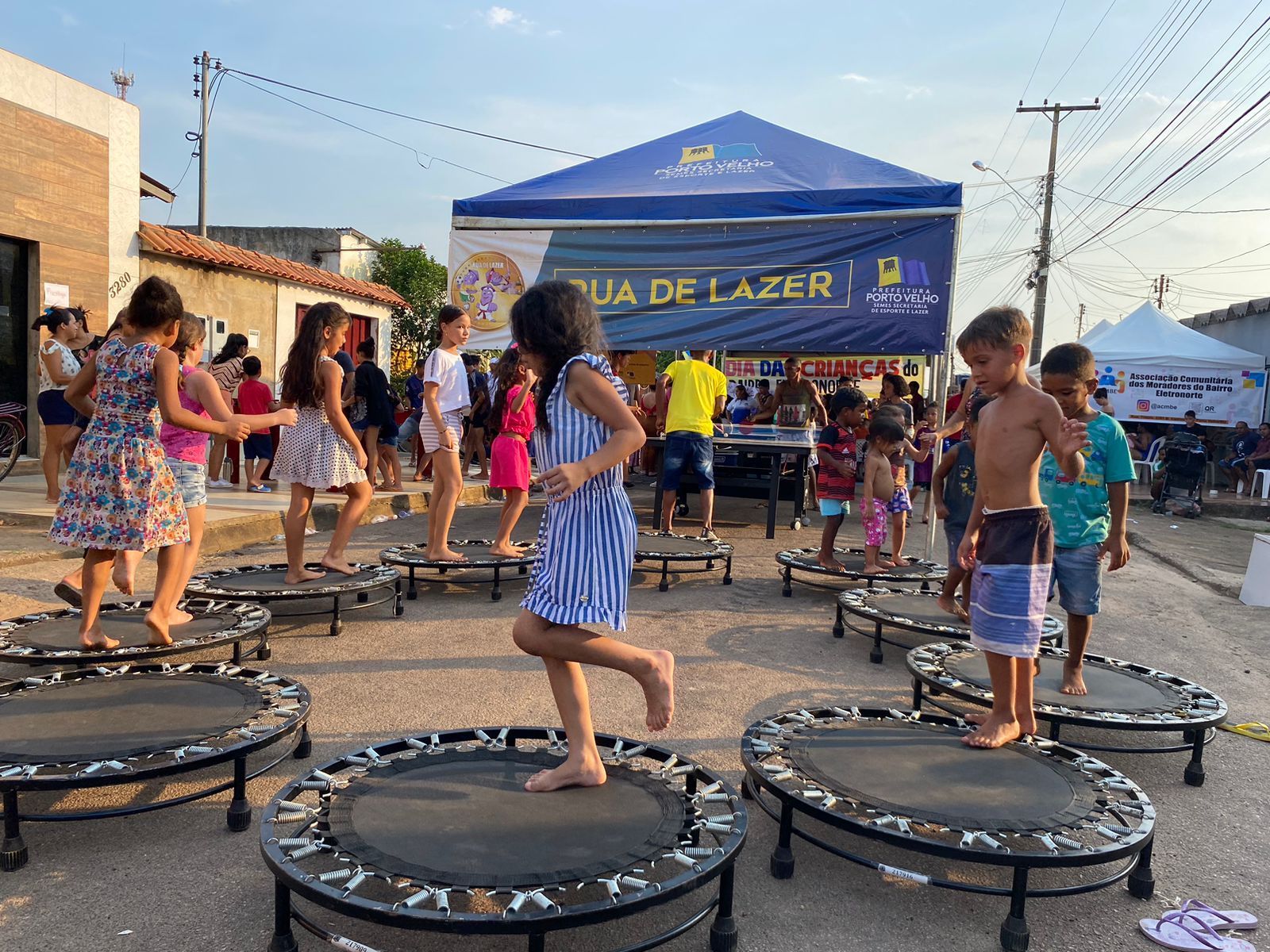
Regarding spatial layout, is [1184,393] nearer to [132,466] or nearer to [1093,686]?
[1093,686]

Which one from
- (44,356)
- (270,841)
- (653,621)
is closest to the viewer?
(270,841)

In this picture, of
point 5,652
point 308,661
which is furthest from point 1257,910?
point 5,652

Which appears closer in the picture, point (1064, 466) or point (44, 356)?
point (1064, 466)

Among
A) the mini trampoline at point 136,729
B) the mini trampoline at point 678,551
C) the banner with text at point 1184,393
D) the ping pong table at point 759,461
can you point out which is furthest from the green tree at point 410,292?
the mini trampoline at point 136,729

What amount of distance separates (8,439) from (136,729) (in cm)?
858

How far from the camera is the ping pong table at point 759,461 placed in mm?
8430

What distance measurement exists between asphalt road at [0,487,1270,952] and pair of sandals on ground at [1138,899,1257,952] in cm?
5

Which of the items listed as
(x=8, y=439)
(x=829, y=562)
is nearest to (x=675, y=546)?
(x=829, y=562)

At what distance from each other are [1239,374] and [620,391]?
18779mm

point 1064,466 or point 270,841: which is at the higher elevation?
point 1064,466

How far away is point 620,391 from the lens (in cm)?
261

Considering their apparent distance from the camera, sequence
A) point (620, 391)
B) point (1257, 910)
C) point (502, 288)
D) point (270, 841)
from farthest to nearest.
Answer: point (502, 288)
point (620, 391)
point (1257, 910)
point (270, 841)

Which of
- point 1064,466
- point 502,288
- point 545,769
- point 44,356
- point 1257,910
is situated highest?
point 502,288

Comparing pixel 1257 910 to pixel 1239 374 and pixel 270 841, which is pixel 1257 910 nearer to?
pixel 270 841
